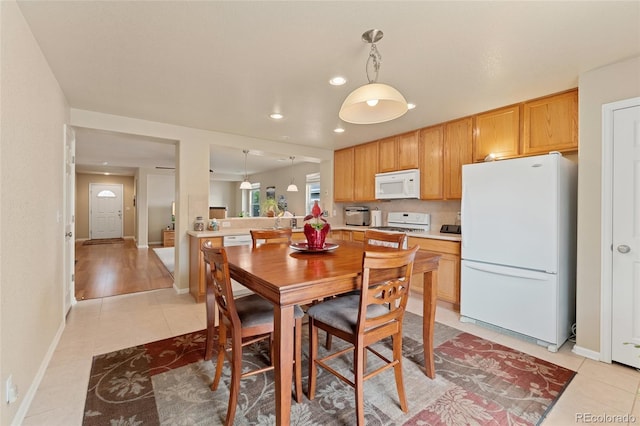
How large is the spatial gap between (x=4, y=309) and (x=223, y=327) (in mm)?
1064

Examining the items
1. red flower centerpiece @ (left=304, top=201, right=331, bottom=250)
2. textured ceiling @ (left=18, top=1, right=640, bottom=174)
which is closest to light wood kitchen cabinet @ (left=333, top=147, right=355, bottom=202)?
textured ceiling @ (left=18, top=1, right=640, bottom=174)

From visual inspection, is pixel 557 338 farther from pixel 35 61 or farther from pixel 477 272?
pixel 35 61

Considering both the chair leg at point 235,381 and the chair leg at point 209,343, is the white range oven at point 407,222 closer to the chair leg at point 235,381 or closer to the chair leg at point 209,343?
the chair leg at point 209,343

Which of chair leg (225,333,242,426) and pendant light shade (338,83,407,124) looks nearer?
chair leg (225,333,242,426)

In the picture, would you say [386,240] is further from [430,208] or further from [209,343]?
[430,208]

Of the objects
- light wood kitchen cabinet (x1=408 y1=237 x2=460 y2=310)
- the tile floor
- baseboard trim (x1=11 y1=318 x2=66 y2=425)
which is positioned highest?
light wood kitchen cabinet (x1=408 y1=237 x2=460 y2=310)

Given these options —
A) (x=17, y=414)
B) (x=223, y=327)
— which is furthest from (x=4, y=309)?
(x=223, y=327)

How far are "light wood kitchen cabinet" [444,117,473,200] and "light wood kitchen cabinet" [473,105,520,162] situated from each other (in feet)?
0.27

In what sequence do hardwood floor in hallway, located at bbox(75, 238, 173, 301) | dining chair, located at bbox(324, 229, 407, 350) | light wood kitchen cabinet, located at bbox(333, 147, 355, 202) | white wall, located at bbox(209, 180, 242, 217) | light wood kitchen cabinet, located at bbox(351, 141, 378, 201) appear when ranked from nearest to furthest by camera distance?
dining chair, located at bbox(324, 229, 407, 350) → hardwood floor in hallway, located at bbox(75, 238, 173, 301) → light wood kitchen cabinet, located at bbox(351, 141, 378, 201) → light wood kitchen cabinet, located at bbox(333, 147, 355, 202) → white wall, located at bbox(209, 180, 242, 217)

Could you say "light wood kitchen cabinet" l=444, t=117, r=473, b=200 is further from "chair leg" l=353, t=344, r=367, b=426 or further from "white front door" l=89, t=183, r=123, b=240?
"white front door" l=89, t=183, r=123, b=240

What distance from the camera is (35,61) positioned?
192cm

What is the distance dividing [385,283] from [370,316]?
0.24m

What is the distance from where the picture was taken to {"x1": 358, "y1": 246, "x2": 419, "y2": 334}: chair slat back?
1457 mm

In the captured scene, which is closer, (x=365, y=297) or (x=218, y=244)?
(x=365, y=297)
